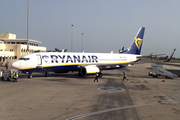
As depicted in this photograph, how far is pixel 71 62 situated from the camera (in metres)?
37.6

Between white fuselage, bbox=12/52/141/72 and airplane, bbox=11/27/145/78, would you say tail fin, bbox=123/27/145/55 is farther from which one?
white fuselage, bbox=12/52/141/72

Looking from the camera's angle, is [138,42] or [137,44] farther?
[138,42]

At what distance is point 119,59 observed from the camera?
4562cm

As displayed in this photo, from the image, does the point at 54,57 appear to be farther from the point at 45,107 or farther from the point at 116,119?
the point at 116,119

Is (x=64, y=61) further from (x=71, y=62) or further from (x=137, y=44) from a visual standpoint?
(x=137, y=44)

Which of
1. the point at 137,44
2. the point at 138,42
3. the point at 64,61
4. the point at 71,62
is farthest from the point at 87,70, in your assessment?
the point at 138,42

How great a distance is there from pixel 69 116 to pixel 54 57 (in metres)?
23.1

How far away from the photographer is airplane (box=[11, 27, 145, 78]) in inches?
1310

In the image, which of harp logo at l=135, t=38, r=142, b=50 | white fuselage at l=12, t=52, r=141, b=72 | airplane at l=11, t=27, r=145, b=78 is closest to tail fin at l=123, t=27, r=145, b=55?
harp logo at l=135, t=38, r=142, b=50

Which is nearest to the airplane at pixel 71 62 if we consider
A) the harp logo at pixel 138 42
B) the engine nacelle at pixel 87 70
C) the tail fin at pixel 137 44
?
the engine nacelle at pixel 87 70

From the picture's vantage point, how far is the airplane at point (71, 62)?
33281 mm

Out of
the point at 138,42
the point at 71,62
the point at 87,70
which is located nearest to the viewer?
the point at 87,70

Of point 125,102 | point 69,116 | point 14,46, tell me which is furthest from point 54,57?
point 14,46

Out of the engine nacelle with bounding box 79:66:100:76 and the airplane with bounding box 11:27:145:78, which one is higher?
the airplane with bounding box 11:27:145:78
